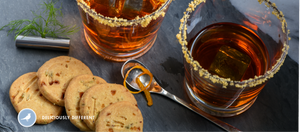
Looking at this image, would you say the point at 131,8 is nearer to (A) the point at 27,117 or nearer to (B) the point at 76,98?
(B) the point at 76,98

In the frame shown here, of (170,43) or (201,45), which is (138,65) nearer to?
(170,43)

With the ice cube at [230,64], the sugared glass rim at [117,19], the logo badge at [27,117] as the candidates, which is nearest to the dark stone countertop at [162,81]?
the logo badge at [27,117]

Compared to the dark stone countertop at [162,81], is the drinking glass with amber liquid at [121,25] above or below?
above

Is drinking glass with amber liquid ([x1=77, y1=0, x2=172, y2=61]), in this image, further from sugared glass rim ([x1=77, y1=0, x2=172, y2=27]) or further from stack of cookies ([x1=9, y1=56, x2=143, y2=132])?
stack of cookies ([x1=9, y1=56, x2=143, y2=132])

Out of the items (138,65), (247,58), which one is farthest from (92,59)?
(247,58)

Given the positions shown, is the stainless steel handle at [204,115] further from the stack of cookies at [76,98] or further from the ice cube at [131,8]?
the ice cube at [131,8]

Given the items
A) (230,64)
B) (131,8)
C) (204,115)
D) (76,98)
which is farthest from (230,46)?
(76,98)

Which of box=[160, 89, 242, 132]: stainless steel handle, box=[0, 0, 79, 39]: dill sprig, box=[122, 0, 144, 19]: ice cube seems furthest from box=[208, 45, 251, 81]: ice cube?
box=[0, 0, 79, 39]: dill sprig
